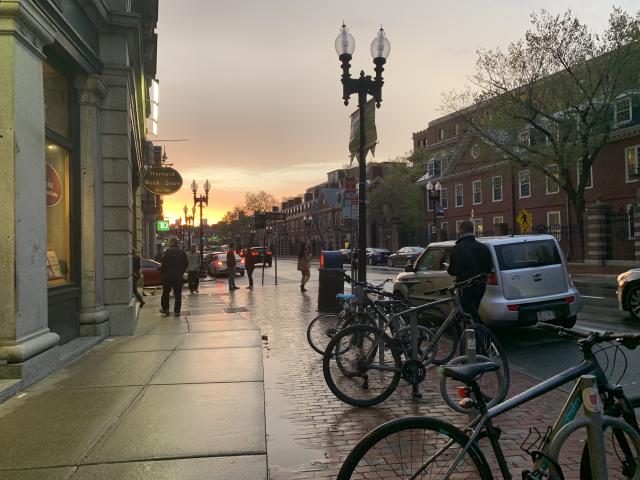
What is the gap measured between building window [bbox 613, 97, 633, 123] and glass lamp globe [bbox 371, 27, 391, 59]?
27.6 m

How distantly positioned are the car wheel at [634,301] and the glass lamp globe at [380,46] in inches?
267

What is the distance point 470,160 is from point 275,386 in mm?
46594

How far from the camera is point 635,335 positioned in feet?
9.87

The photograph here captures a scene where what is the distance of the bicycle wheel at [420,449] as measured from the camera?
2590mm

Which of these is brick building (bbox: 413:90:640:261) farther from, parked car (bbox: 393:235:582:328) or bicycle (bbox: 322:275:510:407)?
bicycle (bbox: 322:275:510:407)

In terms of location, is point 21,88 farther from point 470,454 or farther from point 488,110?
point 488,110

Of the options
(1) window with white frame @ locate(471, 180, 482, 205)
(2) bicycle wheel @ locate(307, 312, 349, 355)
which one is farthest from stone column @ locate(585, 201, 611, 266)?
(2) bicycle wheel @ locate(307, 312, 349, 355)

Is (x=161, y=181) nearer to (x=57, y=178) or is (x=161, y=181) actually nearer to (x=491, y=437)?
(x=57, y=178)

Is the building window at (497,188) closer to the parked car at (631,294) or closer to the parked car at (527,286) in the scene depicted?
the parked car at (631,294)

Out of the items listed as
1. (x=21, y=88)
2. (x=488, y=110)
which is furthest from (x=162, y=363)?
(x=488, y=110)

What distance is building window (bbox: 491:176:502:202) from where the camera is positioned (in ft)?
148

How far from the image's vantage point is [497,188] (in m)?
45.5

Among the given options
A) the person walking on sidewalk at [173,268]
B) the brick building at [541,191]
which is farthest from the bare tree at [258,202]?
the person walking on sidewalk at [173,268]

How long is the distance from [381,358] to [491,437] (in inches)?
124
